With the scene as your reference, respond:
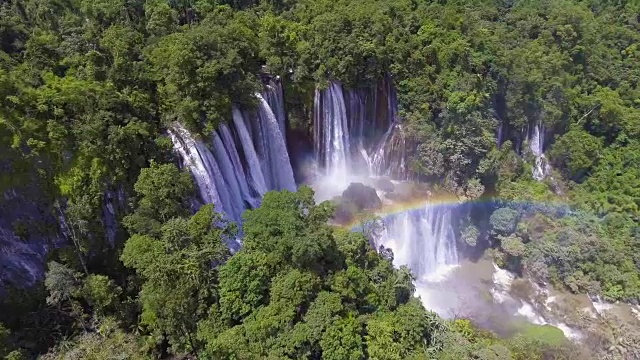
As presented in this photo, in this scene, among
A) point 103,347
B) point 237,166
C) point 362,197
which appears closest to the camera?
point 103,347

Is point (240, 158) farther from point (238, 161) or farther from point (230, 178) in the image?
point (230, 178)

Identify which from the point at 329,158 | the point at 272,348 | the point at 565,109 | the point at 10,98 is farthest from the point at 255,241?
the point at 565,109

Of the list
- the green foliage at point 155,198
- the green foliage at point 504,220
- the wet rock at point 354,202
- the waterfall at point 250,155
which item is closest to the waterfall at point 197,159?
the green foliage at point 155,198

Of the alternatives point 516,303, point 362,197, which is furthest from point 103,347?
point 516,303

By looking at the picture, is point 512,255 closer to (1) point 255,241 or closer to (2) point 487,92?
(2) point 487,92

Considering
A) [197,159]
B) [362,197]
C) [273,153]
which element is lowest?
[362,197]

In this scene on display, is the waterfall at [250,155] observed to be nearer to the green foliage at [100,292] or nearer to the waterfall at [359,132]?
the waterfall at [359,132]
